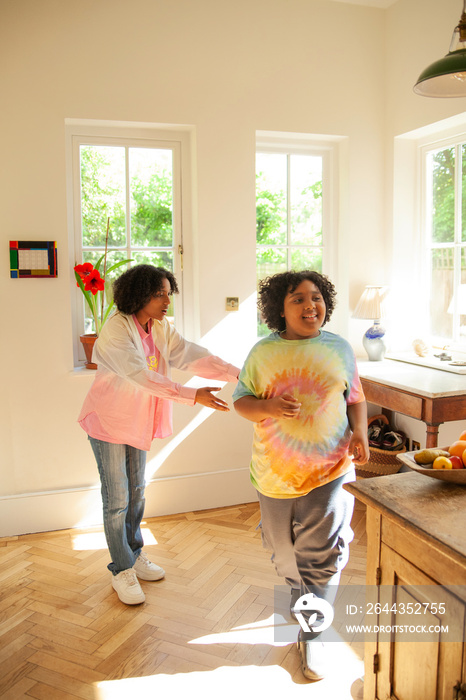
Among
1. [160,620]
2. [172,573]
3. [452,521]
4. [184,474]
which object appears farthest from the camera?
[184,474]

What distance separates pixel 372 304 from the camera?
3.53 metres

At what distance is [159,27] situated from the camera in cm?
320

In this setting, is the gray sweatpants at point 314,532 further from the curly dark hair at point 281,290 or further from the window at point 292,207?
the window at point 292,207

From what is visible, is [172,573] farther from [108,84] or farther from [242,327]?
[108,84]

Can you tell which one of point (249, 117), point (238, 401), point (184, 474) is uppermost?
point (249, 117)

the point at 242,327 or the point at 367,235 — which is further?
the point at 367,235

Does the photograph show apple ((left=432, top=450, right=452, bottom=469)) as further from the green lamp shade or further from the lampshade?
the lampshade

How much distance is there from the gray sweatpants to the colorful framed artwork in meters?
1.81

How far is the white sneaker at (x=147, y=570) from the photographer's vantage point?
2705 mm

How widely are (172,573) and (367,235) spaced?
235cm

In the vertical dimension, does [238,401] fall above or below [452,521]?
above

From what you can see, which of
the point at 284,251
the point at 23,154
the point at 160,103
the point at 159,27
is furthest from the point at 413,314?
the point at 23,154

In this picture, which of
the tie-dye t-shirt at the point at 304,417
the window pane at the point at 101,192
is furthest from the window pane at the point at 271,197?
the tie-dye t-shirt at the point at 304,417

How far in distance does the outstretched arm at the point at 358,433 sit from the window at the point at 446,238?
1700 millimetres
